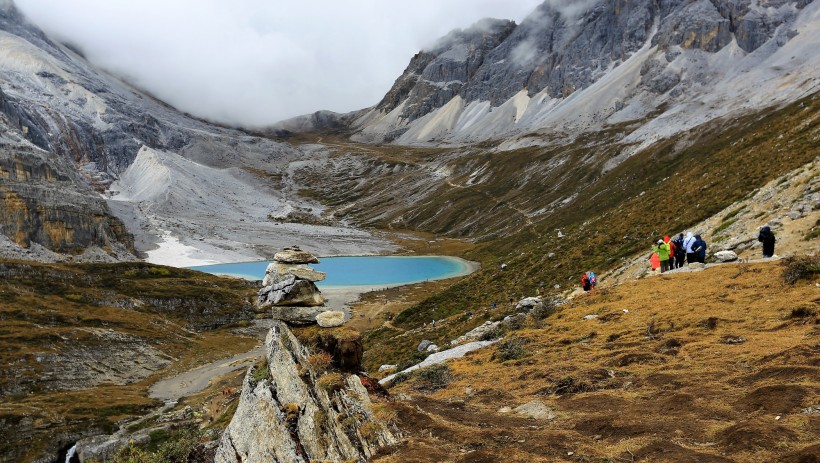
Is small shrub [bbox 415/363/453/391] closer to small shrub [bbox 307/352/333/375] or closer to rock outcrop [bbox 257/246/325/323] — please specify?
small shrub [bbox 307/352/333/375]

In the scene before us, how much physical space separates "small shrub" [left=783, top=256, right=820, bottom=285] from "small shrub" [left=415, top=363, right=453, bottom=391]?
14642 mm

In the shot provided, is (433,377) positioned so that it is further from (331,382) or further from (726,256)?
(726,256)

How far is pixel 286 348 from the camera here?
675 inches

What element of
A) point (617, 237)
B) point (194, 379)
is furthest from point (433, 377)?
point (194, 379)

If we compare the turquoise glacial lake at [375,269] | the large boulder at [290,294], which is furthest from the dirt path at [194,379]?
the turquoise glacial lake at [375,269]

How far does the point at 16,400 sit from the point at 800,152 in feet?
227

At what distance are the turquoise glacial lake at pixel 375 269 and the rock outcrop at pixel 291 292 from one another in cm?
7487

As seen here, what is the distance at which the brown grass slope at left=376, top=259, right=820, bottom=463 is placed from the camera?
10.8 metres

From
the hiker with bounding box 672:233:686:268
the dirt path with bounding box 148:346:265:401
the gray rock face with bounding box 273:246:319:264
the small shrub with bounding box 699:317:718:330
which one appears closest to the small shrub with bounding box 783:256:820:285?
the small shrub with bounding box 699:317:718:330

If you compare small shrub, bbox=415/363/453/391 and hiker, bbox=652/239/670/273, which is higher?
hiker, bbox=652/239/670/273

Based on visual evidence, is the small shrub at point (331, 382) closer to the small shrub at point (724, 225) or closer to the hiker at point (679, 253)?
the hiker at point (679, 253)

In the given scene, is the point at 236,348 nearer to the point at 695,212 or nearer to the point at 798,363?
the point at 695,212

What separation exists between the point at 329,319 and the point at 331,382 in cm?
312

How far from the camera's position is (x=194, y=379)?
5184 centimetres
